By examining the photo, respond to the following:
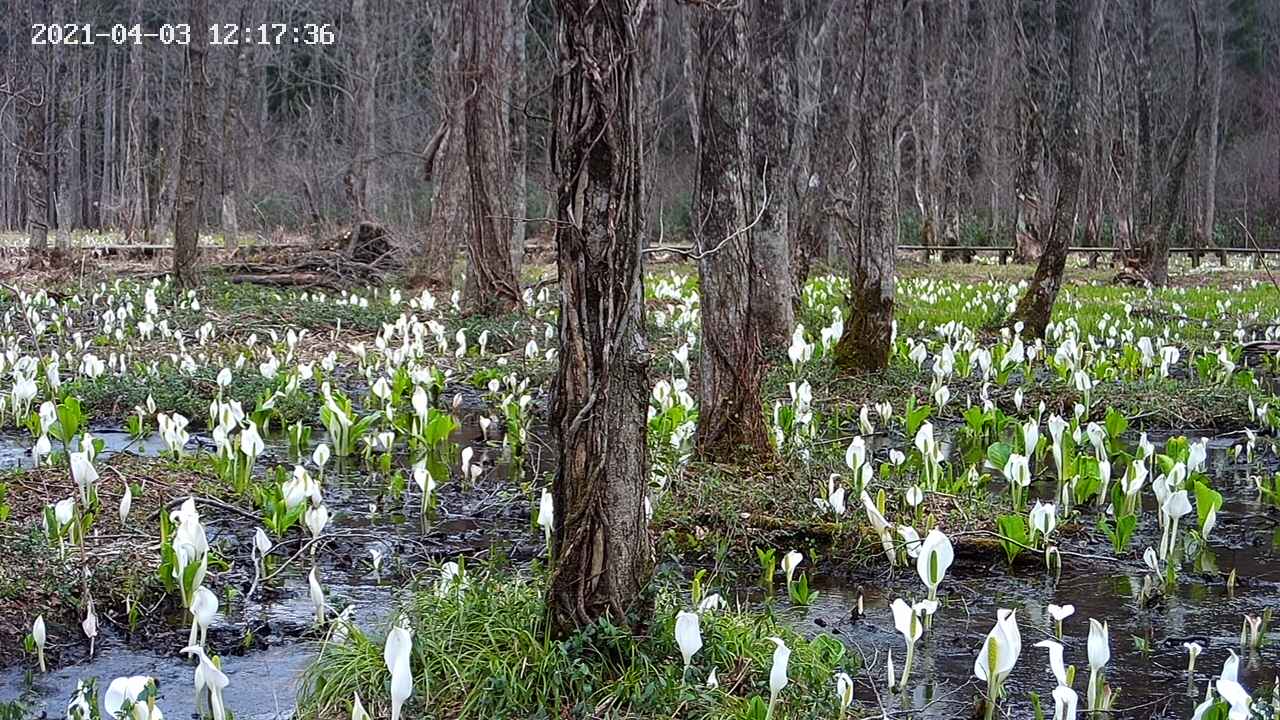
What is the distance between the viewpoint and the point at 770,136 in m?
8.00

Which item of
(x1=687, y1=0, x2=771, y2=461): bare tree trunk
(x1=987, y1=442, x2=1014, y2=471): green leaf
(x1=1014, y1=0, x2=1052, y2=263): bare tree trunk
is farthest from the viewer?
(x1=1014, y1=0, x2=1052, y2=263): bare tree trunk

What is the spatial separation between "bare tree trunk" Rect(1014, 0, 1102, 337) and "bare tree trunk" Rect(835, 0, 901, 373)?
2670 mm

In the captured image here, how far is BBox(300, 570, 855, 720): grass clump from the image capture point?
10.9 feet

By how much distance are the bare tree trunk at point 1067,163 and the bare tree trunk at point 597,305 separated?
8.56 meters

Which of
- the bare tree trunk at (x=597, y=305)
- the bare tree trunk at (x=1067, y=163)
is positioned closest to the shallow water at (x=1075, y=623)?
the bare tree trunk at (x=597, y=305)

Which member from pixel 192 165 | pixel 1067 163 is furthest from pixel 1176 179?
pixel 192 165

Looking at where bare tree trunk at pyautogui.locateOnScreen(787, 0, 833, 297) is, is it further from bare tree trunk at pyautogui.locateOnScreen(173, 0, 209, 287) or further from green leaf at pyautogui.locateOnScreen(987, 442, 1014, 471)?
bare tree trunk at pyautogui.locateOnScreen(173, 0, 209, 287)

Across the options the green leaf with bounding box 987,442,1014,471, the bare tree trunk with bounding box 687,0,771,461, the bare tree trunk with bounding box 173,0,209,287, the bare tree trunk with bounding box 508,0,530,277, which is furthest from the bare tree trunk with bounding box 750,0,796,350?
the bare tree trunk with bounding box 173,0,209,287

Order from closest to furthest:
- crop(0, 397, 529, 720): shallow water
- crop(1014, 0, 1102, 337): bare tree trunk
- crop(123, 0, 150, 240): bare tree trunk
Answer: crop(0, 397, 529, 720): shallow water, crop(1014, 0, 1102, 337): bare tree trunk, crop(123, 0, 150, 240): bare tree trunk

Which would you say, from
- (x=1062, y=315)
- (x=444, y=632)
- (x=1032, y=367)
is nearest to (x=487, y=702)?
(x=444, y=632)

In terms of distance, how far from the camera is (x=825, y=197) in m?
19.6

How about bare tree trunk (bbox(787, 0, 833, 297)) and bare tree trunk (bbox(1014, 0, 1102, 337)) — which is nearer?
bare tree trunk (bbox(1014, 0, 1102, 337))

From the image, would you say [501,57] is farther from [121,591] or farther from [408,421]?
[121,591]

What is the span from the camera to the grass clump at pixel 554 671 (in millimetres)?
3314
